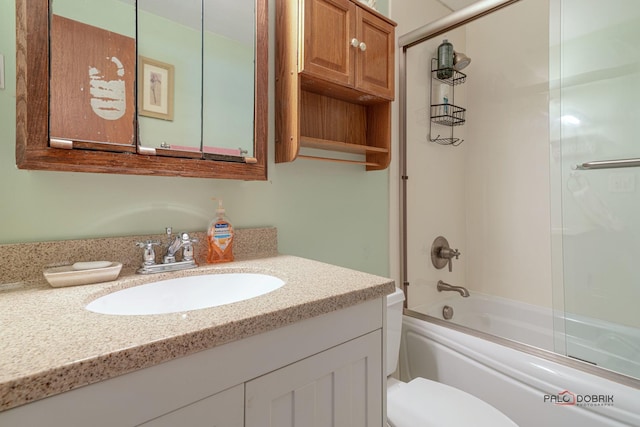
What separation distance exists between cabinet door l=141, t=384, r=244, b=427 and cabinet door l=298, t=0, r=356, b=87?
3.29 ft

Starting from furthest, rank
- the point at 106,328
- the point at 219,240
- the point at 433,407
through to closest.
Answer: the point at 433,407 → the point at 219,240 → the point at 106,328

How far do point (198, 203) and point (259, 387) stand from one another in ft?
→ 2.13

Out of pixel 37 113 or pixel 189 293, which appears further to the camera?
pixel 189 293

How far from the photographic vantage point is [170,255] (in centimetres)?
91

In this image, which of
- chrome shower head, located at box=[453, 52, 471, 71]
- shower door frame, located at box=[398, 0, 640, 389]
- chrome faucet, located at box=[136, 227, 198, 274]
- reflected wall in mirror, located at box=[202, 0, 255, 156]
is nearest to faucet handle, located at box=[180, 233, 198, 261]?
chrome faucet, located at box=[136, 227, 198, 274]

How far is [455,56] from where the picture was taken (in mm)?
1879

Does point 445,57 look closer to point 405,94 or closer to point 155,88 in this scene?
point 405,94

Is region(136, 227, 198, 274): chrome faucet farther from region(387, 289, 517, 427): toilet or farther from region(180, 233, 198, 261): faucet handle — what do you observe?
region(387, 289, 517, 427): toilet

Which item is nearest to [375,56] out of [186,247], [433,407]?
[186,247]

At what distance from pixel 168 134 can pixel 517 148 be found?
211 centimetres

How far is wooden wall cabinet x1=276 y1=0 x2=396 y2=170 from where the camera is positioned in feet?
3.66

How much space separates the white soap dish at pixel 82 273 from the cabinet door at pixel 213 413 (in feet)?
1.47

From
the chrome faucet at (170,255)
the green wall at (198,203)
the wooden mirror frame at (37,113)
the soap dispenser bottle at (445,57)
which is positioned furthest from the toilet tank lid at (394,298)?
the soap dispenser bottle at (445,57)

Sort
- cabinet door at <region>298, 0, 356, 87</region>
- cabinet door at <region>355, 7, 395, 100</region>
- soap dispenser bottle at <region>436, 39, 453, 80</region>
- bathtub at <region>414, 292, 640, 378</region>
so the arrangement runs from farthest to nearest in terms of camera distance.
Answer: soap dispenser bottle at <region>436, 39, 453, 80</region> < bathtub at <region>414, 292, 640, 378</region> < cabinet door at <region>355, 7, 395, 100</region> < cabinet door at <region>298, 0, 356, 87</region>
